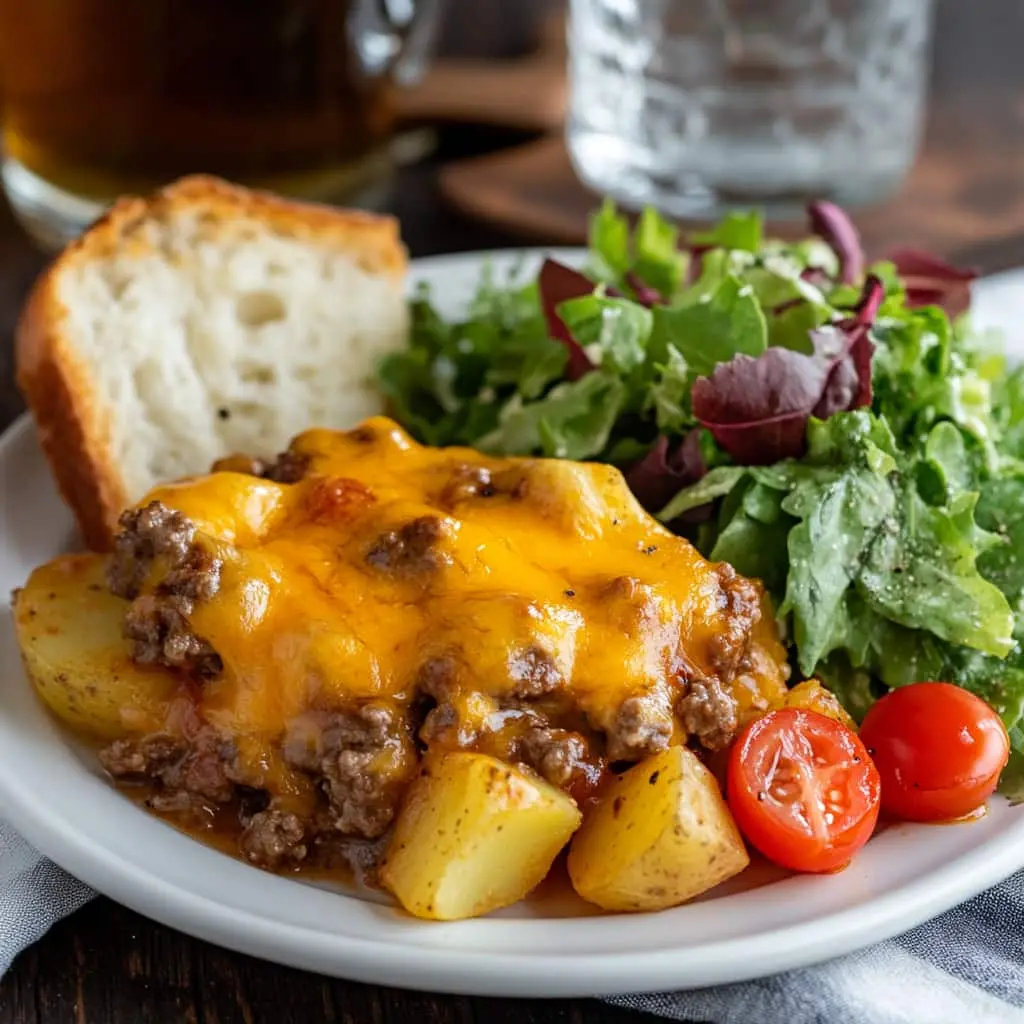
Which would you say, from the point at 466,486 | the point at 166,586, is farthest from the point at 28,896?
the point at 466,486

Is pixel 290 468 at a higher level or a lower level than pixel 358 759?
higher

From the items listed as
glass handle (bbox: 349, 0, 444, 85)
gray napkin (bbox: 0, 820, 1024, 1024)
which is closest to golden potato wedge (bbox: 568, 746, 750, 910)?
gray napkin (bbox: 0, 820, 1024, 1024)

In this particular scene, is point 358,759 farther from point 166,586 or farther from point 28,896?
point 28,896

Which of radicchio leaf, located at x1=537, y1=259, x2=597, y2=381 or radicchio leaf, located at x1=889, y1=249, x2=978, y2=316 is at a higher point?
radicchio leaf, located at x1=537, y1=259, x2=597, y2=381

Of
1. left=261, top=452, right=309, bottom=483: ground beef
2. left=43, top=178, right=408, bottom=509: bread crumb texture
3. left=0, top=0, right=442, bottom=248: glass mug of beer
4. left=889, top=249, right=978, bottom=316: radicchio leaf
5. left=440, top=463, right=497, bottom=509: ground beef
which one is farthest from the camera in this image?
left=0, top=0, right=442, bottom=248: glass mug of beer

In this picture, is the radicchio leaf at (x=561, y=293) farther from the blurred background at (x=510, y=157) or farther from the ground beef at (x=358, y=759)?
the blurred background at (x=510, y=157)

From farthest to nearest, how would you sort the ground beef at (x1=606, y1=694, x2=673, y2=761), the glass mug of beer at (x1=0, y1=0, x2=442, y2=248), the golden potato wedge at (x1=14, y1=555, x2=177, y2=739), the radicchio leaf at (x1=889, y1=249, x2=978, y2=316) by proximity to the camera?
1. the glass mug of beer at (x1=0, y1=0, x2=442, y2=248)
2. the radicchio leaf at (x1=889, y1=249, x2=978, y2=316)
3. the golden potato wedge at (x1=14, y1=555, x2=177, y2=739)
4. the ground beef at (x1=606, y1=694, x2=673, y2=761)

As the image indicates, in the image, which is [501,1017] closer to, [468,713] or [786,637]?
[468,713]

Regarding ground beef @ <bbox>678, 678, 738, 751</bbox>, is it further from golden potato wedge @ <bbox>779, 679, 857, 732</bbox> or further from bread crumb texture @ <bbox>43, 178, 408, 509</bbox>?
bread crumb texture @ <bbox>43, 178, 408, 509</bbox>

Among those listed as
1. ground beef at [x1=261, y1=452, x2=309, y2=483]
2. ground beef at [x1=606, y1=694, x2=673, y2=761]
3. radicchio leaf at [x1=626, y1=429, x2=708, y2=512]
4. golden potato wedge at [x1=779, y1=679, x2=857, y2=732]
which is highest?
ground beef at [x1=261, y1=452, x2=309, y2=483]
